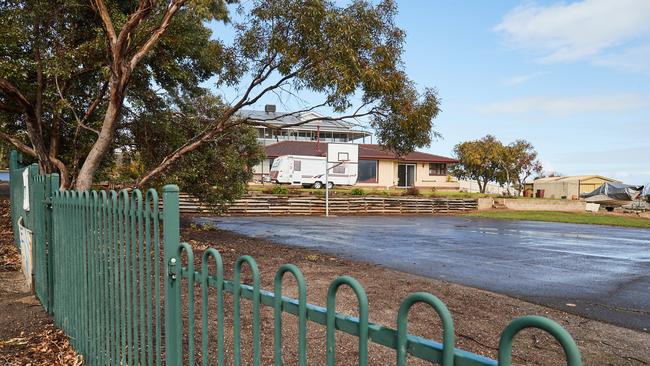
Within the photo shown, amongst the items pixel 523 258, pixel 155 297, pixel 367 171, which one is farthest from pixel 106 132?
pixel 367 171

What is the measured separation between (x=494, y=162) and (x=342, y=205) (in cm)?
2534

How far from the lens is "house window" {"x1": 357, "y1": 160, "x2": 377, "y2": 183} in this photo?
42.8 meters

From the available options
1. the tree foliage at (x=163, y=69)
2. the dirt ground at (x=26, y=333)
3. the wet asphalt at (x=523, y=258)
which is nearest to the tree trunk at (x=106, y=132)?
the tree foliage at (x=163, y=69)

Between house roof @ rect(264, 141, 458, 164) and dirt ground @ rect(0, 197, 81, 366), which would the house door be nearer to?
house roof @ rect(264, 141, 458, 164)

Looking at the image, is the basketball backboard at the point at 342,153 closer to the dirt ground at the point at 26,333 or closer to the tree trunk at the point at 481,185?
the tree trunk at the point at 481,185

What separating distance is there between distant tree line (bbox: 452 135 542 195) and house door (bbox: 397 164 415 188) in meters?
6.06

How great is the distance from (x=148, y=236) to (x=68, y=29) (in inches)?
418

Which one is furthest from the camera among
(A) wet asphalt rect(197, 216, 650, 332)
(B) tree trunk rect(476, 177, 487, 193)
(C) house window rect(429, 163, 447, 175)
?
(B) tree trunk rect(476, 177, 487, 193)

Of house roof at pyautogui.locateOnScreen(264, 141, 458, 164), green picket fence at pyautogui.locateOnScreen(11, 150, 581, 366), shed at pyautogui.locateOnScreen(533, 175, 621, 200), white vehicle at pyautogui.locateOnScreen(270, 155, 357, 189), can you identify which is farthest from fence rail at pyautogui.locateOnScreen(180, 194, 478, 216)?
shed at pyautogui.locateOnScreen(533, 175, 621, 200)

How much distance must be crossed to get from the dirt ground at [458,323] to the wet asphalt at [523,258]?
2.26 feet

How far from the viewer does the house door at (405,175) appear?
1785 inches

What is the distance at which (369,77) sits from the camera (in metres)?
Result: 10.1

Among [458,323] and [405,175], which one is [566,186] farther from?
[458,323]

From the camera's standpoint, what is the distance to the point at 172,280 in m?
3.11
